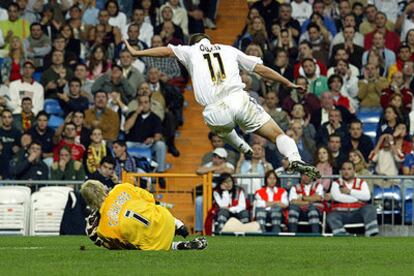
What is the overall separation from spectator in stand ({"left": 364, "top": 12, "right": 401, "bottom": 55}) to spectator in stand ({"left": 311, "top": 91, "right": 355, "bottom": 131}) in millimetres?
2426

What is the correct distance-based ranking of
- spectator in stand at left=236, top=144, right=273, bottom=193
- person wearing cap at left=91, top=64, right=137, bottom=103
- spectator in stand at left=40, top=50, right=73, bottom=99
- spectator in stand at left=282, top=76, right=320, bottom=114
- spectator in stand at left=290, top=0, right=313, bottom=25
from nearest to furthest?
spectator in stand at left=236, top=144, right=273, bottom=193, spectator in stand at left=282, top=76, right=320, bottom=114, person wearing cap at left=91, top=64, right=137, bottom=103, spectator in stand at left=40, top=50, right=73, bottom=99, spectator in stand at left=290, top=0, right=313, bottom=25

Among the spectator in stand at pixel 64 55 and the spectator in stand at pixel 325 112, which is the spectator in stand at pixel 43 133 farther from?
the spectator in stand at pixel 325 112

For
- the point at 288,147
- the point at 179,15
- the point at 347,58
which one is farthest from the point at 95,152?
the point at 288,147

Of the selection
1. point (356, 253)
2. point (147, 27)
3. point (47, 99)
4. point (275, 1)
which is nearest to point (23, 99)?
point (47, 99)

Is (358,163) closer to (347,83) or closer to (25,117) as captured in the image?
(347,83)

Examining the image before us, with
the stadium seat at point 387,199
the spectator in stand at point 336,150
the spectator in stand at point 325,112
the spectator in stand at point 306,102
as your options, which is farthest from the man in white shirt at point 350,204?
the spectator in stand at point 306,102

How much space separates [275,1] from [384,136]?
5.73 metres

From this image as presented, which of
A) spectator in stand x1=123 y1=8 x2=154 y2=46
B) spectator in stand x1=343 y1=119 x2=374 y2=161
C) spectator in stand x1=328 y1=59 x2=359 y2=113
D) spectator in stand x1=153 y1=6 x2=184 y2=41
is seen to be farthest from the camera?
spectator in stand x1=123 y1=8 x2=154 y2=46

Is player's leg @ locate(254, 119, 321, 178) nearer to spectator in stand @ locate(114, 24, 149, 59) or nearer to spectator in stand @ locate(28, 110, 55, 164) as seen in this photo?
spectator in stand @ locate(28, 110, 55, 164)

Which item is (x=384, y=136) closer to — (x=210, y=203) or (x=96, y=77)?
(x=210, y=203)

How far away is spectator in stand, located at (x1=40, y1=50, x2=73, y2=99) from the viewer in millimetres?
27734

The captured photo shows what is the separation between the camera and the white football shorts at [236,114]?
17.6 metres

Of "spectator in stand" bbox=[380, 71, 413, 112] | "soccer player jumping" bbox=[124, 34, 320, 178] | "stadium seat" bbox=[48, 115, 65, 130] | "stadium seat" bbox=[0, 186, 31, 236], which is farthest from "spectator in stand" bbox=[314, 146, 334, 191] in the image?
"soccer player jumping" bbox=[124, 34, 320, 178]

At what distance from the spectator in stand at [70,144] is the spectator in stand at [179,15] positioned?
→ 4.49m
